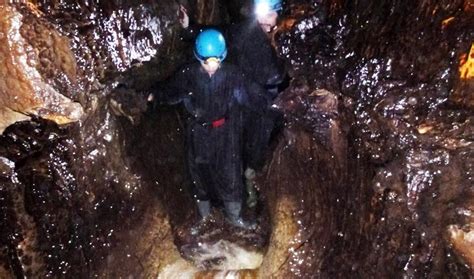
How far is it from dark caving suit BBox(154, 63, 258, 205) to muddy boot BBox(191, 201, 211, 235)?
0.99ft

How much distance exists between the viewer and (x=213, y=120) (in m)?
4.57

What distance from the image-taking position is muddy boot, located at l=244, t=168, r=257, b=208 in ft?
18.4

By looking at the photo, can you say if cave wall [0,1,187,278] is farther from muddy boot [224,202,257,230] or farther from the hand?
muddy boot [224,202,257,230]

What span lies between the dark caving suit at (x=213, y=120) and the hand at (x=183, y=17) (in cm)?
90

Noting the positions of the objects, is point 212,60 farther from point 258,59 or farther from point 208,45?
point 258,59

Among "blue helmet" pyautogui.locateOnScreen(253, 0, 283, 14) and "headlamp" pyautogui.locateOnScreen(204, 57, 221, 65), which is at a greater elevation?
"blue helmet" pyautogui.locateOnScreen(253, 0, 283, 14)

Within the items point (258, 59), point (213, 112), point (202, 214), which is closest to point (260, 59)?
point (258, 59)

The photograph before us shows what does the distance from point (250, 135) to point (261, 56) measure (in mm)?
1031

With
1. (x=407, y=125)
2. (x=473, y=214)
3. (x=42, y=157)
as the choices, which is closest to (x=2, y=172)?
(x=42, y=157)

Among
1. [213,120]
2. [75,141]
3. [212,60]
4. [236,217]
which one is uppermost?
[212,60]

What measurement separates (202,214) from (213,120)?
1569mm

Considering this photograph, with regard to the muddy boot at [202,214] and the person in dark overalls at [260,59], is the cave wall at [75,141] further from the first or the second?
the person in dark overalls at [260,59]

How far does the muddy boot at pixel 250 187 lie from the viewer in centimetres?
562

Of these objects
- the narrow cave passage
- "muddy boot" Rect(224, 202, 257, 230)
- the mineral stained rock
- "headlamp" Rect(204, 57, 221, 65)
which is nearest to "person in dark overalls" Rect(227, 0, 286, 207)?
the narrow cave passage
